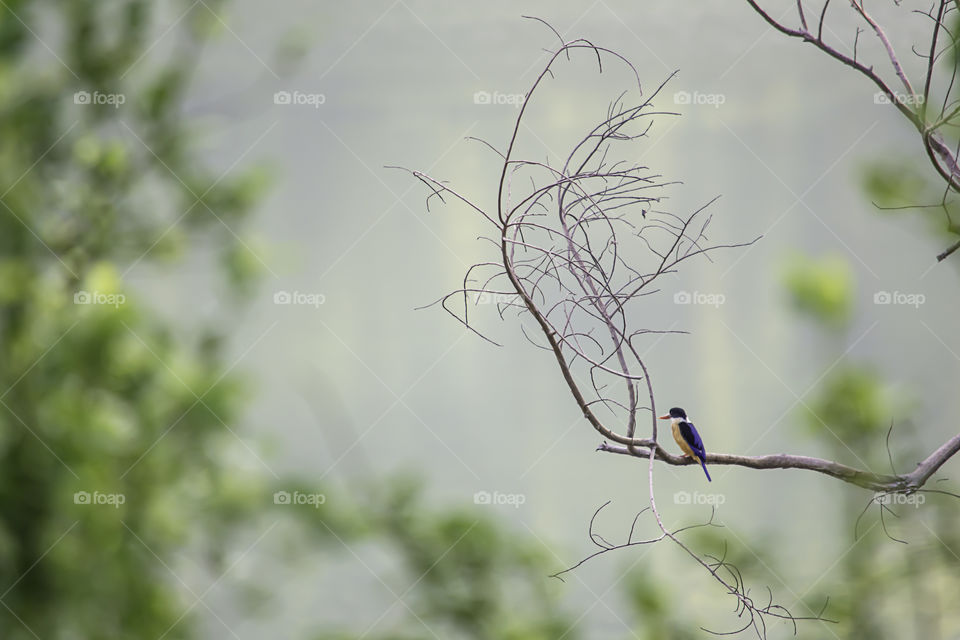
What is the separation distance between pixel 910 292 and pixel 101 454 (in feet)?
6.38

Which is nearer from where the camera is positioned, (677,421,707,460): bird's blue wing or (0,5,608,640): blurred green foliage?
(677,421,707,460): bird's blue wing

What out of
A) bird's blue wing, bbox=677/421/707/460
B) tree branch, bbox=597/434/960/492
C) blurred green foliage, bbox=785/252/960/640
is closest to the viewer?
tree branch, bbox=597/434/960/492

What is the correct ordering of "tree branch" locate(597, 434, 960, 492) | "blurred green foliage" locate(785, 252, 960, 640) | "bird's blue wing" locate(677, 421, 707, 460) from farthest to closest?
"blurred green foliage" locate(785, 252, 960, 640)
"bird's blue wing" locate(677, 421, 707, 460)
"tree branch" locate(597, 434, 960, 492)

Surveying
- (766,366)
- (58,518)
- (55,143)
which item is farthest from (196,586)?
(766,366)

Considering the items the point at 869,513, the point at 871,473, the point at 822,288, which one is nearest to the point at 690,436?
the point at 871,473

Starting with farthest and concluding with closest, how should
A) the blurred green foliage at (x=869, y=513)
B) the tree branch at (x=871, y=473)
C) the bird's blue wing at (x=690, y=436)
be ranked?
1. the blurred green foliage at (x=869, y=513)
2. the bird's blue wing at (x=690, y=436)
3. the tree branch at (x=871, y=473)

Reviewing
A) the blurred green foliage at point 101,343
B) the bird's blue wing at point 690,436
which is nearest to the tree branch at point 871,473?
the bird's blue wing at point 690,436

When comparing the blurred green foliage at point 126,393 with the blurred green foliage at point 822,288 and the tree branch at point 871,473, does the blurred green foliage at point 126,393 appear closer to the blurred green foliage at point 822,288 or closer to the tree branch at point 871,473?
the blurred green foliage at point 822,288

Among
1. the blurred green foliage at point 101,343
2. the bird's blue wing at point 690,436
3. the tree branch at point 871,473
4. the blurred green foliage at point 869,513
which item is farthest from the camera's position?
the blurred green foliage at point 869,513

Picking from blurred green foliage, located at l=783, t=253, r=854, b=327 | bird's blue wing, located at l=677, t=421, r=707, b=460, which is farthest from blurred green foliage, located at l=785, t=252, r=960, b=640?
bird's blue wing, located at l=677, t=421, r=707, b=460

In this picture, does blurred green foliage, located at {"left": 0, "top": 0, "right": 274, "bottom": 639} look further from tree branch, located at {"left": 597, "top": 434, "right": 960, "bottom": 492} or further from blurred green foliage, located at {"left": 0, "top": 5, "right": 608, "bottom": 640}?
tree branch, located at {"left": 597, "top": 434, "right": 960, "bottom": 492}

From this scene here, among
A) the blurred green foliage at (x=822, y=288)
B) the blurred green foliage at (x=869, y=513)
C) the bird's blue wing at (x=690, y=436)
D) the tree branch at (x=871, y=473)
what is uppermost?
the blurred green foliage at (x=822, y=288)

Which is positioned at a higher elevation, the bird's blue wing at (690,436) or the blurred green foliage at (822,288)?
the blurred green foliage at (822,288)

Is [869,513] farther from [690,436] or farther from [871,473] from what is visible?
[871,473]
